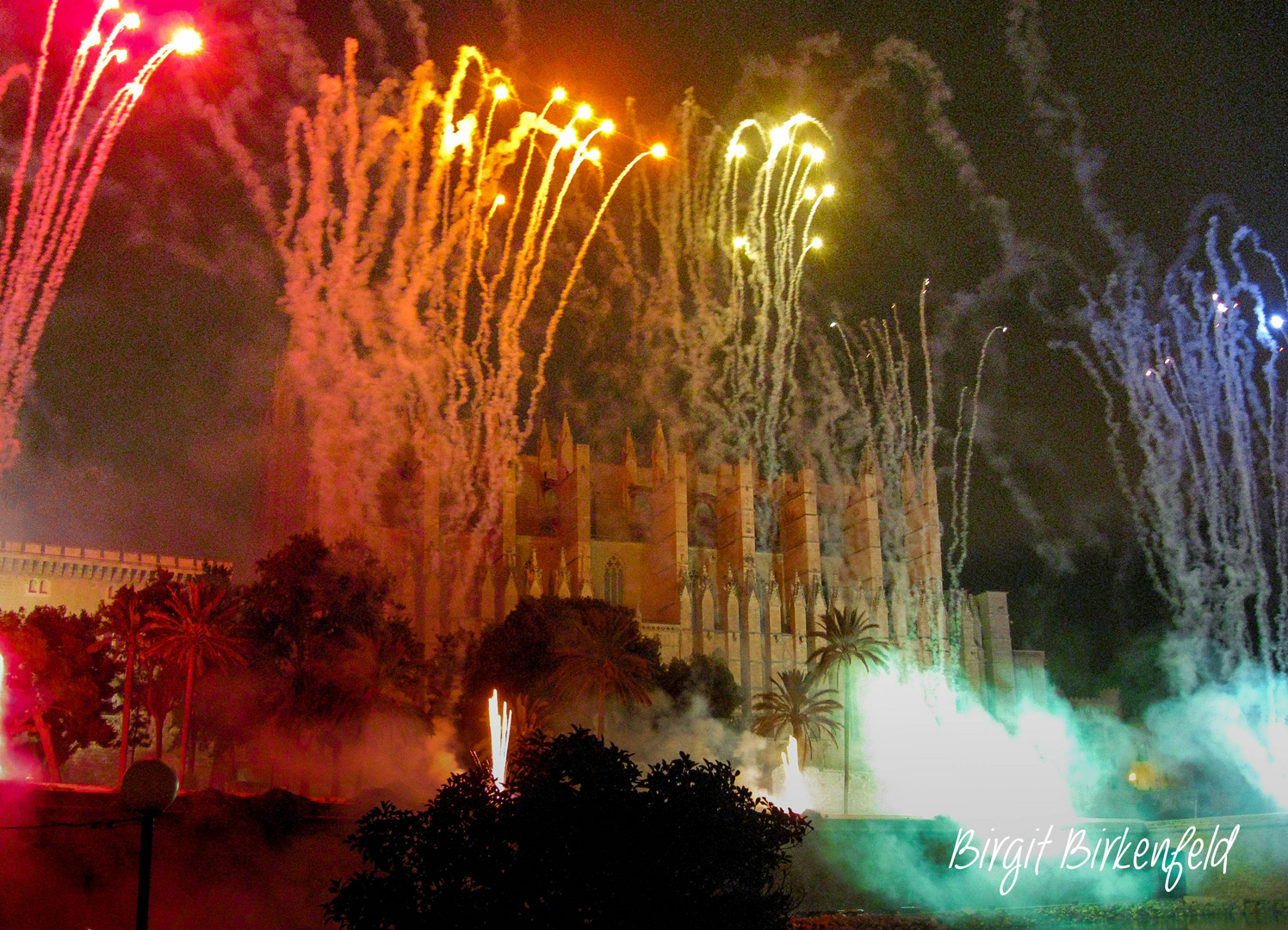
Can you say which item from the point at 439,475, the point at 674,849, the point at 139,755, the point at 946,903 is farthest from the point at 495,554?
the point at 674,849

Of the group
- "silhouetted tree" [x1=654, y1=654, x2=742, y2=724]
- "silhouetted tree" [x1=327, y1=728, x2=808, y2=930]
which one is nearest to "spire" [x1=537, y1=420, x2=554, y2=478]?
"silhouetted tree" [x1=654, y1=654, x2=742, y2=724]

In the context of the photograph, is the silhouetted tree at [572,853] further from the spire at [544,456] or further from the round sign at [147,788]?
the spire at [544,456]

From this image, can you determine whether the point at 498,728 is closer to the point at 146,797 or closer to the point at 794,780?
the point at 794,780

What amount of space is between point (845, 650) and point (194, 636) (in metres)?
33.0

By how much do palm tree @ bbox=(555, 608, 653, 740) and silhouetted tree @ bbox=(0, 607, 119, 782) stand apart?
17852mm

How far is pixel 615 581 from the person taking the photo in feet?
230

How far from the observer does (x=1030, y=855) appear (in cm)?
4472

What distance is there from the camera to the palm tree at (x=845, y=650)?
2470 inches

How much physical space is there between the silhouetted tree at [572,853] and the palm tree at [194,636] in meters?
28.7

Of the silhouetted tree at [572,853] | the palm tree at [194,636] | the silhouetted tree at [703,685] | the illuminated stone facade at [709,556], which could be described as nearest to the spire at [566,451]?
the illuminated stone facade at [709,556]

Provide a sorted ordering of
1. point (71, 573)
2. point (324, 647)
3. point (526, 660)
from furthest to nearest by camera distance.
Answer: point (71, 573) → point (526, 660) → point (324, 647)

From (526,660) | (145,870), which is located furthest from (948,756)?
(145,870)

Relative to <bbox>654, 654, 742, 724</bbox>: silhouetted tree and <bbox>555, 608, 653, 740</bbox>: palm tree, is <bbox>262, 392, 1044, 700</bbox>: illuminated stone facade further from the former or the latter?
<bbox>555, 608, 653, 740</bbox>: palm tree

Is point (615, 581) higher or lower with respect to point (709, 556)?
lower
